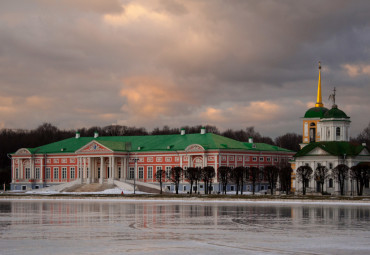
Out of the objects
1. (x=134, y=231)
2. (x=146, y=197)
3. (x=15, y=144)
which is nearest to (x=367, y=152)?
(x=146, y=197)

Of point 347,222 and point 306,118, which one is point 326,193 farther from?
point 347,222

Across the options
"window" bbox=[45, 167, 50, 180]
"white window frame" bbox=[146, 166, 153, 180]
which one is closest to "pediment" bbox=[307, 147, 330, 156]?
"white window frame" bbox=[146, 166, 153, 180]

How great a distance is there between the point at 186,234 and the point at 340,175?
2051 inches

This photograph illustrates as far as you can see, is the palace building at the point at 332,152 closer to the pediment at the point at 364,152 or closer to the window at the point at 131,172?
the pediment at the point at 364,152

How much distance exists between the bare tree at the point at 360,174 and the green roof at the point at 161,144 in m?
22.7

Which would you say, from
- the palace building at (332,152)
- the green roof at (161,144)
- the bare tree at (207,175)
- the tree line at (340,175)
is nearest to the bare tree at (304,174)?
the tree line at (340,175)

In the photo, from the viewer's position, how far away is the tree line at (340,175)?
7506 centimetres

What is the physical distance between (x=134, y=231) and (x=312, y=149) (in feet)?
179

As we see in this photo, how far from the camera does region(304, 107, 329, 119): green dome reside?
94750 millimetres

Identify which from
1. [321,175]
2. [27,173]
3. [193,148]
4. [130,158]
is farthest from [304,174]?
[27,173]

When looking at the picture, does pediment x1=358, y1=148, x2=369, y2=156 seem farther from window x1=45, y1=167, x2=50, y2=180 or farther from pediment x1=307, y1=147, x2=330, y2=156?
window x1=45, y1=167, x2=50, y2=180

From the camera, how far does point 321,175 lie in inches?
3036

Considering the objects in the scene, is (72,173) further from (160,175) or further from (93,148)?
(160,175)

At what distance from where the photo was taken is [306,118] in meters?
95.1
